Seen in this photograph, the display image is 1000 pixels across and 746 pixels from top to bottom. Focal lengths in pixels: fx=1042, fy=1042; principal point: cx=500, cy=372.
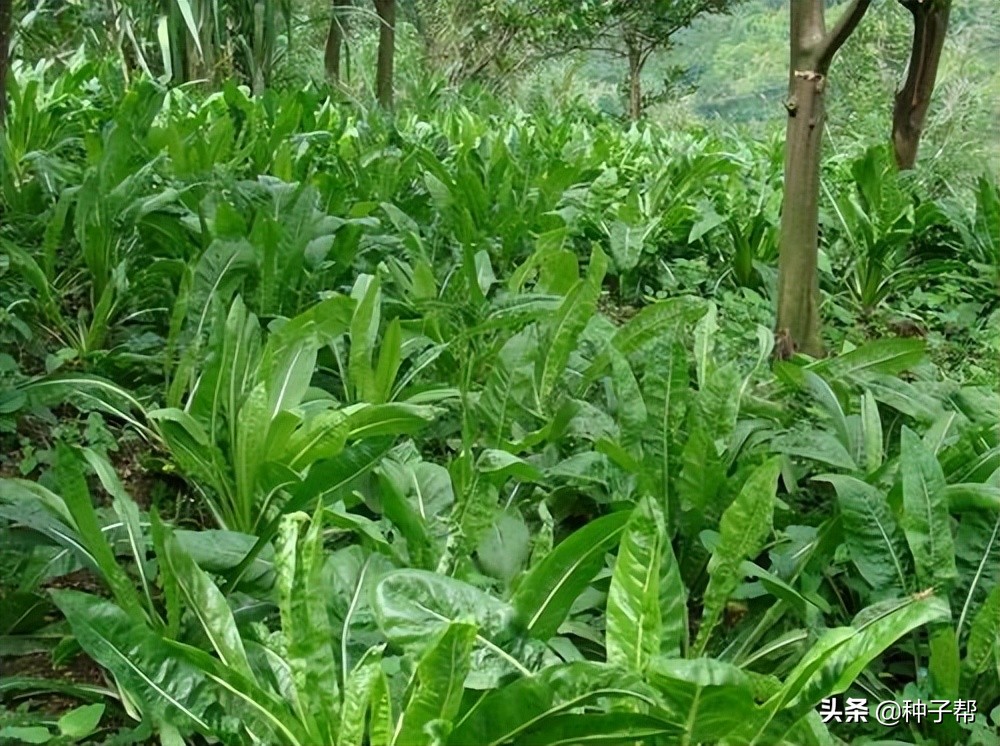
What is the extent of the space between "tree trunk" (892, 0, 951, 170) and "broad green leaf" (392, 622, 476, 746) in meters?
3.37

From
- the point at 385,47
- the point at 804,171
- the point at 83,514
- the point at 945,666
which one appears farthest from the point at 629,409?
the point at 385,47

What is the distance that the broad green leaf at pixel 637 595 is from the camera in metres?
1.25

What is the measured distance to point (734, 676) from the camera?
115cm

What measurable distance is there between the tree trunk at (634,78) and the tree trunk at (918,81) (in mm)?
7825

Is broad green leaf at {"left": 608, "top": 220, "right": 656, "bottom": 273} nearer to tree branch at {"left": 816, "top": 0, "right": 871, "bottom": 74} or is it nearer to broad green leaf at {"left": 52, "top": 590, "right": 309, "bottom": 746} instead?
tree branch at {"left": 816, "top": 0, "right": 871, "bottom": 74}

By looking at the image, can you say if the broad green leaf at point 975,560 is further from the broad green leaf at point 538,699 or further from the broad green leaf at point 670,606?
the broad green leaf at point 538,699

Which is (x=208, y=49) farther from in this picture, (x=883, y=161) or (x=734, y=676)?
(x=734, y=676)

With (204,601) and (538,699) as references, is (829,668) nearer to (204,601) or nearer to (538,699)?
(538,699)

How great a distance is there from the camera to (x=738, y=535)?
4.79ft

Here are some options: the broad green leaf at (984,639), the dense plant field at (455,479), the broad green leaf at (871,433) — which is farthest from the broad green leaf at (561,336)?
the broad green leaf at (984,639)

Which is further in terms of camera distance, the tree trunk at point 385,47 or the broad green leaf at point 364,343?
the tree trunk at point 385,47

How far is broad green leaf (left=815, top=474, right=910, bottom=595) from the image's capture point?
1532 millimetres

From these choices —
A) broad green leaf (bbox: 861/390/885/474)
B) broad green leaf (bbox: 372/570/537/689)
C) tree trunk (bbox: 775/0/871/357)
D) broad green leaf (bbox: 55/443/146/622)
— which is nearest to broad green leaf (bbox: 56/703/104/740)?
broad green leaf (bbox: 55/443/146/622)

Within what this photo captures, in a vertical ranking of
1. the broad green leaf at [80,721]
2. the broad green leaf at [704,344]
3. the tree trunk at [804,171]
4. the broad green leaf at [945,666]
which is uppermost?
the tree trunk at [804,171]
